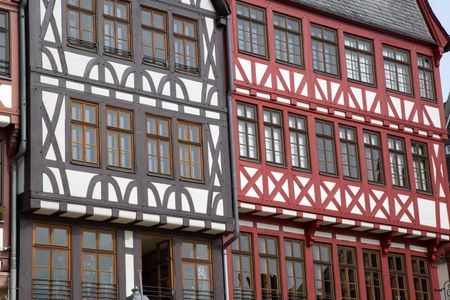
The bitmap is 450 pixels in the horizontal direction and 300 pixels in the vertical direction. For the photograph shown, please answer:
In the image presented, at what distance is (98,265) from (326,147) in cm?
699

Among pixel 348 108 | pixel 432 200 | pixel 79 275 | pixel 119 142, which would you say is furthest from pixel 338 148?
pixel 79 275

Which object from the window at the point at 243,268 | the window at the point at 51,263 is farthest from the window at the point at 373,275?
the window at the point at 51,263

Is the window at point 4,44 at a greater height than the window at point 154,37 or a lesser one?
lesser

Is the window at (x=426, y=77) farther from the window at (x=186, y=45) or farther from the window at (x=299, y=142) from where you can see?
the window at (x=186, y=45)

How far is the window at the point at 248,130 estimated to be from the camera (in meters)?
24.2

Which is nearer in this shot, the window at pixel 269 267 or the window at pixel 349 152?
the window at pixel 269 267

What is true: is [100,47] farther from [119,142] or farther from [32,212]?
→ [32,212]

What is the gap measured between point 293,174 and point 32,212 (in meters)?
6.59

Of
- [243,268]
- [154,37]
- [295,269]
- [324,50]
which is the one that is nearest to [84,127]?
[154,37]

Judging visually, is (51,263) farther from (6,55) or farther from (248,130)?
(248,130)

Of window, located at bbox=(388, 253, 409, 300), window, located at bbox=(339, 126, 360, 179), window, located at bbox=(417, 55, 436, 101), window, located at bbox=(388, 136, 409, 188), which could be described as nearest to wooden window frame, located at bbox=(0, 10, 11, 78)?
window, located at bbox=(339, 126, 360, 179)

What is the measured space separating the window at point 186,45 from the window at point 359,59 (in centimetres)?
454

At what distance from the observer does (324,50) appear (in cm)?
2648

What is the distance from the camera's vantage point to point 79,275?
20688 millimetres
